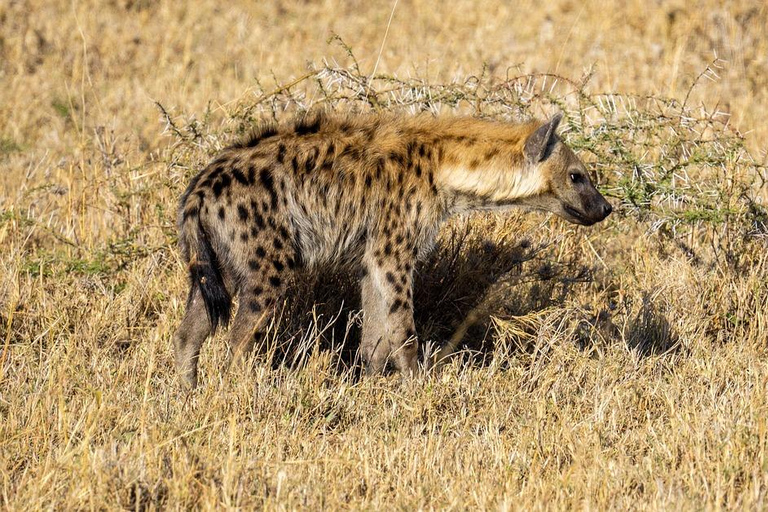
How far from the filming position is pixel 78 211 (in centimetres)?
695

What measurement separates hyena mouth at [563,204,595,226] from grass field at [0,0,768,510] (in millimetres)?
472

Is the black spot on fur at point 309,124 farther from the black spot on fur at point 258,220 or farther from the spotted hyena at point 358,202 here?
the black spot on fur at point 258,220

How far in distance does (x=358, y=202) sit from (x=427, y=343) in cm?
90

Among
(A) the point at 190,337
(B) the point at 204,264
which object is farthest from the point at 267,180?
(A) the point at 190,337

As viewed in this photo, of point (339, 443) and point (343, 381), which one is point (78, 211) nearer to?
point (343, 381)

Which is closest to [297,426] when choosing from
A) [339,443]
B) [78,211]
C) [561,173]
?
[339,443]

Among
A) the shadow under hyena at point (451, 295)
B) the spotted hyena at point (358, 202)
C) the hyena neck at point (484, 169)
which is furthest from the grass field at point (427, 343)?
the hyena neck at point (484, 169)

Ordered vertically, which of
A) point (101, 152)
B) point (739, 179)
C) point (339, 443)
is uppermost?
point (739, 179)

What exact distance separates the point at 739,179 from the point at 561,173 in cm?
182

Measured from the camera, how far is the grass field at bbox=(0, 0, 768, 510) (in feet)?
13.6

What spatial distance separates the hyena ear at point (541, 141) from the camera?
17.1ft

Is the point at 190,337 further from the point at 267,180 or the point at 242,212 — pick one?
the point at 267,180

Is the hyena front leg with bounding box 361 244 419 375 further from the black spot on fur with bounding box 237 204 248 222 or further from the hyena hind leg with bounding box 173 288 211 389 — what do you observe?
the hyena hind leg with bounding box 173 288 211 389

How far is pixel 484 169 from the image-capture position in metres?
5.36
